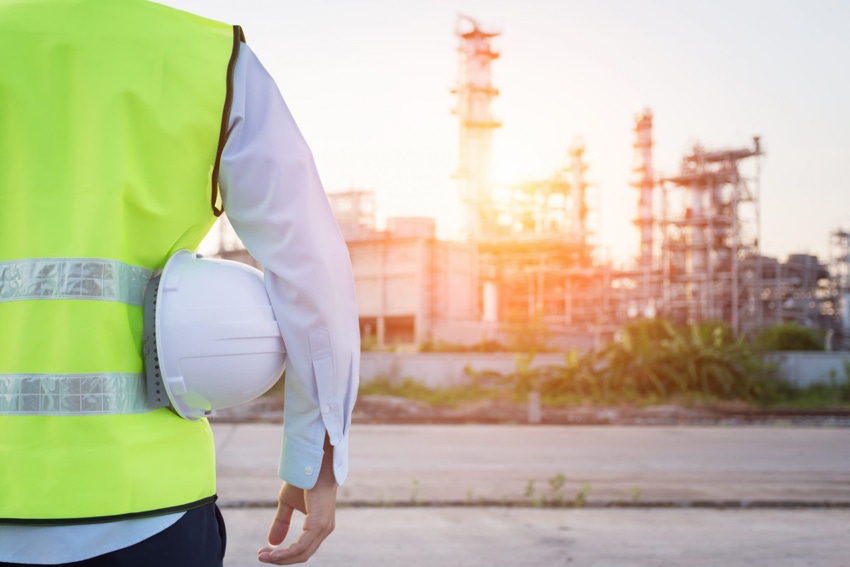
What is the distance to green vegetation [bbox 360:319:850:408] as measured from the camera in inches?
806

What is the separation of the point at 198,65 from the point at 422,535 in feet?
13.8

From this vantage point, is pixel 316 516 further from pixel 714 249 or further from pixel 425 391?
pixel 714 249

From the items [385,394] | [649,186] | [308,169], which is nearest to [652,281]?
[649,186]

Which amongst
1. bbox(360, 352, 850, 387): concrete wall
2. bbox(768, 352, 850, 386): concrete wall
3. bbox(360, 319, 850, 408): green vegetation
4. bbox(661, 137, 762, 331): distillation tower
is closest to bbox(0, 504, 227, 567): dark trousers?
bbox(360, 319, 850, 408): green vegetation

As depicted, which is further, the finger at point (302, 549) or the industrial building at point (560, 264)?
the industrial building at point (560, 264)

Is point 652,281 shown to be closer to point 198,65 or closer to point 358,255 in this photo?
point 358,255

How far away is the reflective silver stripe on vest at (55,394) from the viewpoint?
4.40 feet

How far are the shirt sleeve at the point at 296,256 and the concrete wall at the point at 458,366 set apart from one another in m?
22.0

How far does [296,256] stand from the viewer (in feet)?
4.94

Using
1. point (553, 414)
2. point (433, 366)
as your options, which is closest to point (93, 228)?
point (553, 414)

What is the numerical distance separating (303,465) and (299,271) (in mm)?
343

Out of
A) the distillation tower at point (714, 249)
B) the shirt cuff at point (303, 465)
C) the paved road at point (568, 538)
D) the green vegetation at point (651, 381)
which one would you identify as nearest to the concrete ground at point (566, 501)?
the paved road at point (568, 538)

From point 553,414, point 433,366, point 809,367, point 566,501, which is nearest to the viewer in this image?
point 566,501

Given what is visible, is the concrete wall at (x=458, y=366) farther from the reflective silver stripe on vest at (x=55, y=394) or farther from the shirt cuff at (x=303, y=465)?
the reflective silver stripe on vest at (x=55, y=394)
